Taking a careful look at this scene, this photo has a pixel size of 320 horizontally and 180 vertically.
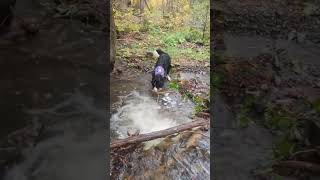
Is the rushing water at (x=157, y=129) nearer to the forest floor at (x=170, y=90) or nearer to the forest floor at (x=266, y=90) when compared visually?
the forest floor at (x=170, y=90)

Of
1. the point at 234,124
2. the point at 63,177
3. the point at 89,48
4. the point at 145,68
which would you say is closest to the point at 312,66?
the point at 234,124

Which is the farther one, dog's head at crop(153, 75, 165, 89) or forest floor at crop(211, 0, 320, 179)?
dog's head at crop(153, 75, 165, 89)

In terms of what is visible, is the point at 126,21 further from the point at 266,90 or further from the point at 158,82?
the point at 266,90

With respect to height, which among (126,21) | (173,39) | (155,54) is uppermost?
(126,21)

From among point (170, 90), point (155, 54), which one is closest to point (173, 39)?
point (155, 54)

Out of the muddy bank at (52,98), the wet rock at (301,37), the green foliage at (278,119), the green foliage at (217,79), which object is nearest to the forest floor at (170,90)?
the green foliage at (217,79)

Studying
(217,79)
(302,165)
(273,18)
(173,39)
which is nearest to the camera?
(302,165)

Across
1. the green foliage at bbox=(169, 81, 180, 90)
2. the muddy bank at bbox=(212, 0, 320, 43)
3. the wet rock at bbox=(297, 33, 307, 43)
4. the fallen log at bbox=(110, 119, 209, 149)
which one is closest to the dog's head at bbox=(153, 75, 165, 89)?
the green foliage at bbox=(169, 81, 180, 90)

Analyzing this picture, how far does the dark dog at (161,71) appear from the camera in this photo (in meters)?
5.18

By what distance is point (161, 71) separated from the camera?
529 centimetres

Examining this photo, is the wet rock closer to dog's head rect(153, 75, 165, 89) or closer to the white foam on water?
dog's head rect(153, 75, 165, 89)

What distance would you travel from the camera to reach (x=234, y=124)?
3998 millimetres

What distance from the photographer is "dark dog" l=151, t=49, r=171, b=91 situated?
17.0 ft

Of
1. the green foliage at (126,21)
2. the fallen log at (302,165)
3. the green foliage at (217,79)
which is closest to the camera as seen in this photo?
the fallen log at (302,165)
